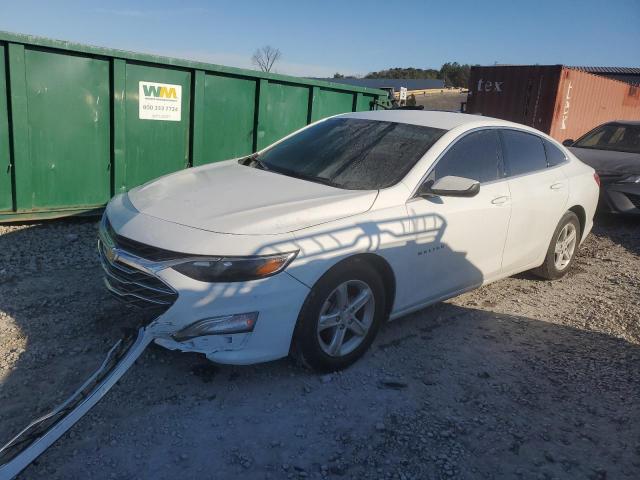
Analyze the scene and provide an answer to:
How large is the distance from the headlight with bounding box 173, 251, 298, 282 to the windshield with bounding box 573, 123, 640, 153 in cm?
772

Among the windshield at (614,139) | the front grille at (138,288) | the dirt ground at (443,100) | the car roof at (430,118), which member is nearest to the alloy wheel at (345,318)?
the front grille at (138,288)

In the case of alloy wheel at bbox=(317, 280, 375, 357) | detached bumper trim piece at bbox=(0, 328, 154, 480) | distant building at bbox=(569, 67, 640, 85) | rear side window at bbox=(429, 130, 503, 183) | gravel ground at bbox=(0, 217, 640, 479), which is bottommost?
gravel ground at bbox=(0, 217, 640, 479)

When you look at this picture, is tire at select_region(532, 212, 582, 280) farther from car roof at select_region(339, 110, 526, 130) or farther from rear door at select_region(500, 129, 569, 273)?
car roof at select_region(339, 110, 526, 130)

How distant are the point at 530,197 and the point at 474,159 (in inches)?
28.2

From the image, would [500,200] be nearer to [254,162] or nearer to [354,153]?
[354,153]

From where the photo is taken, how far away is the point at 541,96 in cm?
1368

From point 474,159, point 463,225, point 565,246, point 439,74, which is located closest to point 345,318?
point 463,225

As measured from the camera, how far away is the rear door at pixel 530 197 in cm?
468

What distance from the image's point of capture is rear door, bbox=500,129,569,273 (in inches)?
184

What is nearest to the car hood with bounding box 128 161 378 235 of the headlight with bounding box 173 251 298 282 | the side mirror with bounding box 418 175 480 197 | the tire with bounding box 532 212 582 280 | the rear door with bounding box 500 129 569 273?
the headlight with bounding box 173 251 298 282

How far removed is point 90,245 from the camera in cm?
568

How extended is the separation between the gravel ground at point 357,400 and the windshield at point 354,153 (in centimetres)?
116

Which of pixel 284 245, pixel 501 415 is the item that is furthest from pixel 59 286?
pixel 501 415

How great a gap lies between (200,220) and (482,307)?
2.70m
